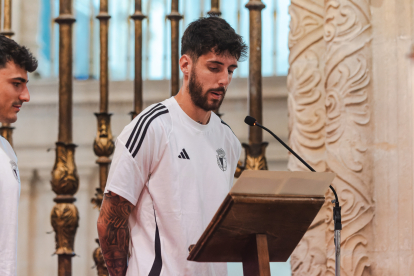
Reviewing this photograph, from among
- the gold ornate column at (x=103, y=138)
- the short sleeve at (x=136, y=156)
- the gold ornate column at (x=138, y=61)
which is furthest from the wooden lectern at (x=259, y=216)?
the gold ornate column at (x=138, y=61)

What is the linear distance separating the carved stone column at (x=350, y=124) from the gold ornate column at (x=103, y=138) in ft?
4.69

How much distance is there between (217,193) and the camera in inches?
69.9

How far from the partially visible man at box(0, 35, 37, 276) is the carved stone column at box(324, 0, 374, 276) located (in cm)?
137

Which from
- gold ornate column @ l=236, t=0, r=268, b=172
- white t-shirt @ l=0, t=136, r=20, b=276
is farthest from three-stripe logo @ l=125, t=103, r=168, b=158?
gold ornate column @ l=236, t=0, r=268, b=172

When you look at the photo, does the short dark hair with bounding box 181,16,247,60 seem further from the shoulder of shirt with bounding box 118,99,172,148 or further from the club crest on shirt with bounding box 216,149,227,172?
the club crest on shirt with bounding box 216,149,227,172

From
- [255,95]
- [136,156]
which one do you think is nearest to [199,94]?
[136,156]

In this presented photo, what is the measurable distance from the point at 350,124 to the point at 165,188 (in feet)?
3.84

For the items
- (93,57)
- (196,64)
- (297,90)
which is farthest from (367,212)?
(93,57)

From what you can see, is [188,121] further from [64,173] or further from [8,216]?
[64,173]

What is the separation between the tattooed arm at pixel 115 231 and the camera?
1.69 metres

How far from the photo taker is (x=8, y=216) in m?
1.55

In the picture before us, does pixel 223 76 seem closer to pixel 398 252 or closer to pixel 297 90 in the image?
pixel 297 90

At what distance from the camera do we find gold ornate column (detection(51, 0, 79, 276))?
10.8ft

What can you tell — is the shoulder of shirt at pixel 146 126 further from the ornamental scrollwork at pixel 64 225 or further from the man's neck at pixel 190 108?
the ornamental scrollwork at pixel 64 225
